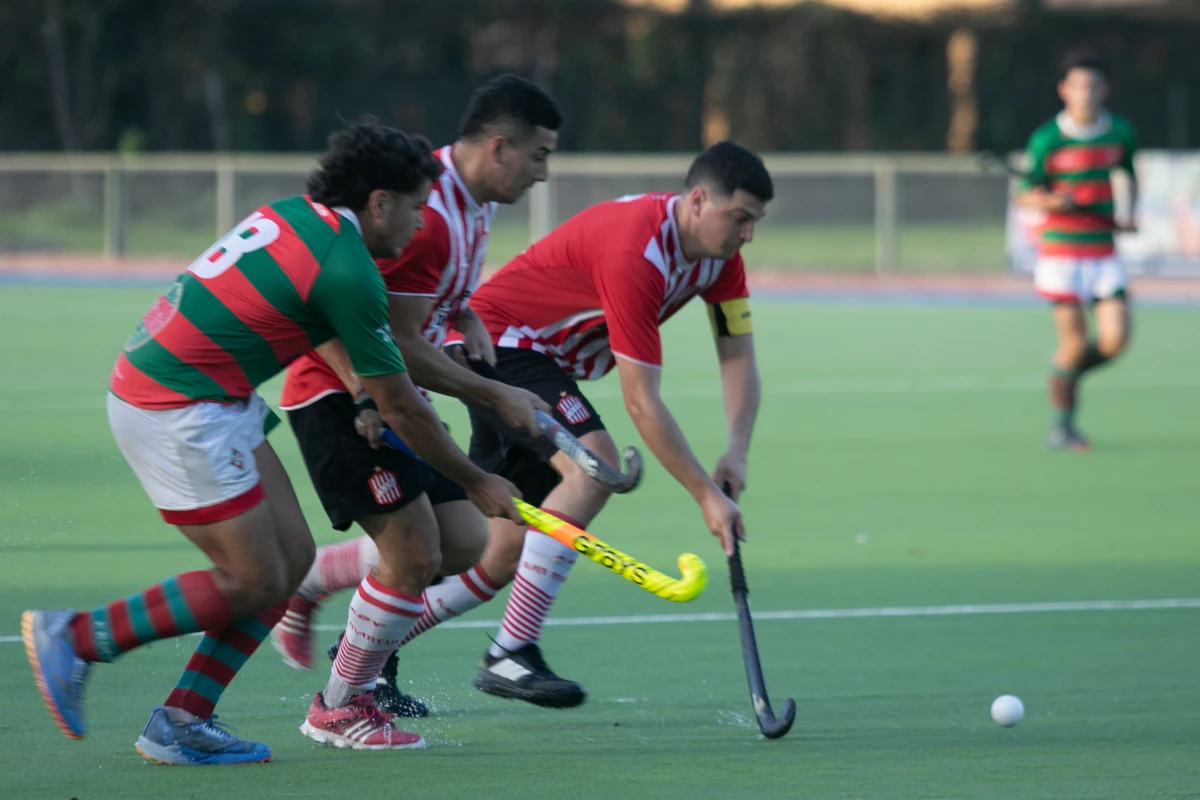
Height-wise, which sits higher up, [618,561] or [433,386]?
[433,386]

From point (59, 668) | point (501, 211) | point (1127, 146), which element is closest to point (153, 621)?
point (59, 668)

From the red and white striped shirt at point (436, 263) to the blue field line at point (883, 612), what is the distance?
129 centimetres

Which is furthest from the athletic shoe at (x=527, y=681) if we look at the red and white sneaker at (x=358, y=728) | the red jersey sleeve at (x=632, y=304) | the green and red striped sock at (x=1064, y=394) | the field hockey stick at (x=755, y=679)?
the green and red striped sock at (x=1064, y=394)

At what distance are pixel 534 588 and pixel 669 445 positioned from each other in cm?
58

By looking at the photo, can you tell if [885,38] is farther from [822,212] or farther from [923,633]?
[923,633]

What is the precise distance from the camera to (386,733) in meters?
4.14

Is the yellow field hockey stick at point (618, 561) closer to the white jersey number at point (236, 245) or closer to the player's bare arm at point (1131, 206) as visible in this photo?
the white jersey number at point (236, 245)

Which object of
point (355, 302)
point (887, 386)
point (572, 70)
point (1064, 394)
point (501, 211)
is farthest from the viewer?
point (572, 70)

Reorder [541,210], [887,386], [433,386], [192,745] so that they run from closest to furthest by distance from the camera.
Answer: [192,745], [433,386], [887,386], [541,210]

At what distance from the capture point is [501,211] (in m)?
23.2

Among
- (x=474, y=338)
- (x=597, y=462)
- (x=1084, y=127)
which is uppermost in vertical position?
(x=1084, y=127)

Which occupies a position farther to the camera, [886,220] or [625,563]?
[886,220]

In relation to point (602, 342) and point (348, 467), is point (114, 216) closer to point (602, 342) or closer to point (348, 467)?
point (602, 342)

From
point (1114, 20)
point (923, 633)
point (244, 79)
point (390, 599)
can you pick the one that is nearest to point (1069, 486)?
point (923, 633)
